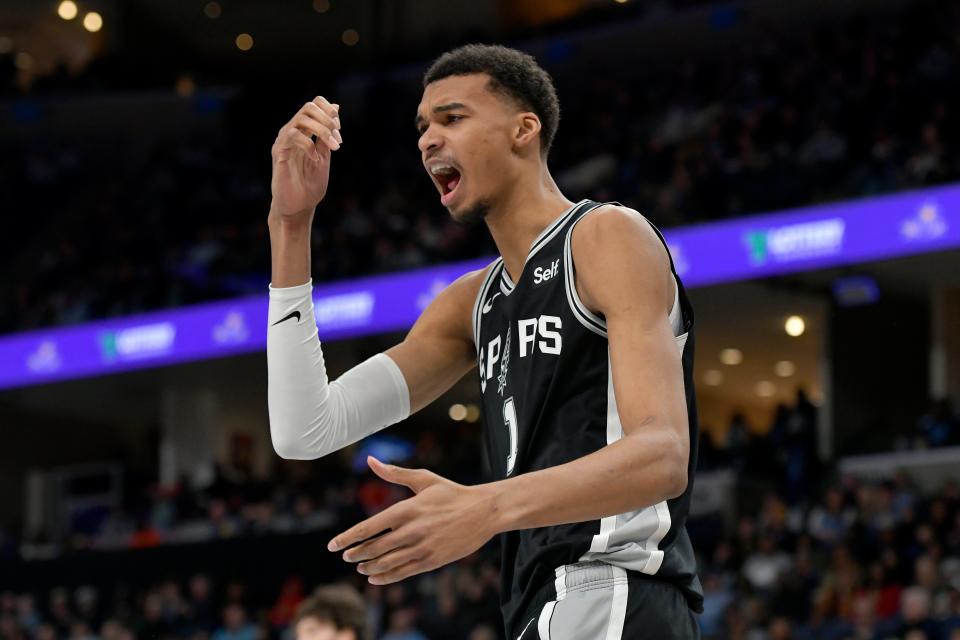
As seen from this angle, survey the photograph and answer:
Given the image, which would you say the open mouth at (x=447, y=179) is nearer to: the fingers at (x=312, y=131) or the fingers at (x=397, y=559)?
the fingers at (x=312, y=131)

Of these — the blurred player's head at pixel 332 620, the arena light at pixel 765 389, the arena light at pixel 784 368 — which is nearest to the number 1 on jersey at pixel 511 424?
the blurred player's head at pixel 332 620

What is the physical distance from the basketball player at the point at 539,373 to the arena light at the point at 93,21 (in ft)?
97.1

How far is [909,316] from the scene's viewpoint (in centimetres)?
1984

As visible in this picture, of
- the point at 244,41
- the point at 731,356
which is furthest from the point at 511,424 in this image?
the point at 244,41

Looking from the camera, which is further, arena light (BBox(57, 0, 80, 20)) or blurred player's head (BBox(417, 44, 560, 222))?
arena light (BBox(57, 0, 80, 20))

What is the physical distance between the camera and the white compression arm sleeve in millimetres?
3215

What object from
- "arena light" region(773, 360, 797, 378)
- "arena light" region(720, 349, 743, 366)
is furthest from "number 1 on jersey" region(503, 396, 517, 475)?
"arena light" region(773, 360, 797, 378)

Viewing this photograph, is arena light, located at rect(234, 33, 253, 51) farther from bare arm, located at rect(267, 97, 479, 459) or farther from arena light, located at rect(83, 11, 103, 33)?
bare arm, located at rect(267, 97, 479, 459)

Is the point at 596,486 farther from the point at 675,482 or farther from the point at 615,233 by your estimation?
the point at 615,233

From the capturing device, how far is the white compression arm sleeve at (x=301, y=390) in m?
3.21

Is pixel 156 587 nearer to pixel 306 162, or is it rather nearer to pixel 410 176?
pixel 410 176

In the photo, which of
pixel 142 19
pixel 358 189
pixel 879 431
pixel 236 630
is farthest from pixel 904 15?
pixel 142 19

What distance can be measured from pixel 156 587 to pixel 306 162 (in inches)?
610

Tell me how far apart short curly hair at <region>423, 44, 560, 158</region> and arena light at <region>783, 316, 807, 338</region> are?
17.9 meters
